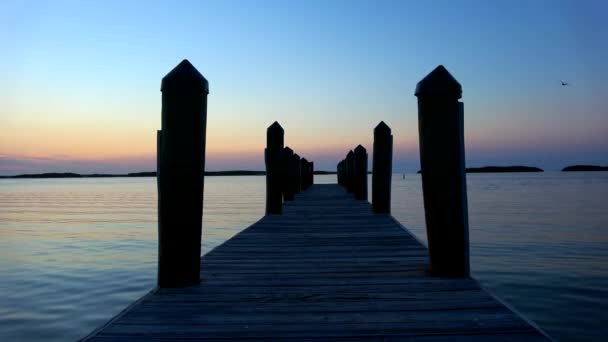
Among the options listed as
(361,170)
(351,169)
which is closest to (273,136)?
(361,170)

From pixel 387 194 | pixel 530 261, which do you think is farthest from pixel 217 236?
pixel 530 261

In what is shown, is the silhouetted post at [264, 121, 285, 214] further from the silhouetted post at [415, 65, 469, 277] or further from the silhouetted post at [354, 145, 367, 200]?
the silhouetted post at [415, 65, 469, 277]

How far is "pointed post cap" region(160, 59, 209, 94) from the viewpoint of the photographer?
355 centimetres

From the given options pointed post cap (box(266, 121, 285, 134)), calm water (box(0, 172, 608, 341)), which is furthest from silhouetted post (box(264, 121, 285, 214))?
calm water (box(0, 172, 608, 341))

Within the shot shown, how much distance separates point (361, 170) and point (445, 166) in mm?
9543

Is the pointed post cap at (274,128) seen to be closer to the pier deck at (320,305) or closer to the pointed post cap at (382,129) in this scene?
the pointed post cap at (382,129)

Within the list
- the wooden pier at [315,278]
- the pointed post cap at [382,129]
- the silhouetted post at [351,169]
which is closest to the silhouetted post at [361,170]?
the silhouetted post at [351,169]

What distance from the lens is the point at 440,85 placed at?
12.4ft

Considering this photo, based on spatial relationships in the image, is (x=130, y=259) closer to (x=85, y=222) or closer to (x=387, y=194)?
(x=387, y=194)

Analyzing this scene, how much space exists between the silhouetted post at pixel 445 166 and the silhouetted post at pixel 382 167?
5496 mm

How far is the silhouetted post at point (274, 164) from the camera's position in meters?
9.69

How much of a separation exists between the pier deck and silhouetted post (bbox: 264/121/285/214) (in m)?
4.68

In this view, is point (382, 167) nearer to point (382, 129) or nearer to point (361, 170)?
point (382, 129)

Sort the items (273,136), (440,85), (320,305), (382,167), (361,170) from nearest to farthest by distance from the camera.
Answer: (320,305), (440,85), (382,167), (273,136), (361,170)
